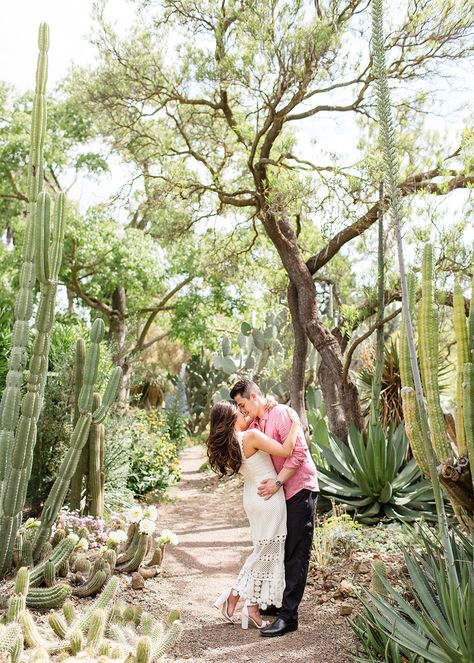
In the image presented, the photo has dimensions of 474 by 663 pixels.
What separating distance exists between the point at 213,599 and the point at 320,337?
446 cm

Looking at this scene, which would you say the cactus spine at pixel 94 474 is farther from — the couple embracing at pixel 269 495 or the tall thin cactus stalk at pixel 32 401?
the couple embracing at pixel 269 495

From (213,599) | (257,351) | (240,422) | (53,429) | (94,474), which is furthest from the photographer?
(257,351)

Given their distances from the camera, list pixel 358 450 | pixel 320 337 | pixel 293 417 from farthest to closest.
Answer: pixel 320 337
pixel 358 450
pixel 293 417

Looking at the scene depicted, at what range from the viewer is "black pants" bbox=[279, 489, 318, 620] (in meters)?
4.21

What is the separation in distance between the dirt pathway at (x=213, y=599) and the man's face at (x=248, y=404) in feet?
4.57

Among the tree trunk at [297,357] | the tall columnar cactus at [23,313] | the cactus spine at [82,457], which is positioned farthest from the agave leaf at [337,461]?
the tall columnar cactus at [23,313]

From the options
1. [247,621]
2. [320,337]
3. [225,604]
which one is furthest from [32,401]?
[320,337]

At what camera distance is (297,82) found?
27.4 feet

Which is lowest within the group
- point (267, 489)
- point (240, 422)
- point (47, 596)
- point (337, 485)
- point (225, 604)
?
point (225, 604)

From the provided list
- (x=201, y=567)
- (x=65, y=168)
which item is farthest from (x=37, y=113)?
(x=65, y=168)

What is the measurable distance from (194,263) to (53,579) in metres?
10.6

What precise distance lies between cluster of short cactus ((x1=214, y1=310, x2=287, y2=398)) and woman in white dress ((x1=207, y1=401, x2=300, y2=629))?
9447mm

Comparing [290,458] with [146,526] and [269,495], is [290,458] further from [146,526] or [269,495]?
[146,526]

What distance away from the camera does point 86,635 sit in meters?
3.78
